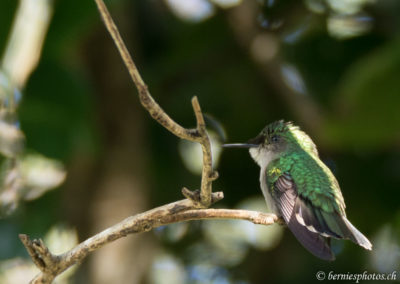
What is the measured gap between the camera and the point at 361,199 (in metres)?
5.66

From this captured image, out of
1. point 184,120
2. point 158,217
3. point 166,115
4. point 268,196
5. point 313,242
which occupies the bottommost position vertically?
point 184,120

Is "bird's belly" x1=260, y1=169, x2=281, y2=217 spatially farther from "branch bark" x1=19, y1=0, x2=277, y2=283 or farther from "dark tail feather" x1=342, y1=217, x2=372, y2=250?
"branch bark" x1=19, y1=0, x2=277, y2=283

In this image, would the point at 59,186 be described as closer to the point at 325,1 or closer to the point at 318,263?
the point at 318,263

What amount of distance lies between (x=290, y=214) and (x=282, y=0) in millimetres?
3162

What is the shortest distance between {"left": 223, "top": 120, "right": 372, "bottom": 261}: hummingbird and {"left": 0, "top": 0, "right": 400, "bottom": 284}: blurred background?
0.90 m

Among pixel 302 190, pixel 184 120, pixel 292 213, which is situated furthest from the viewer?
pixel 184 120

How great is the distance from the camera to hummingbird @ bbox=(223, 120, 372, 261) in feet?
8.25

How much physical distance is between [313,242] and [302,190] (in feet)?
2.76

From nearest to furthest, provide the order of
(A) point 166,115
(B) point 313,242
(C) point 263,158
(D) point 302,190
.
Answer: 1. (A) point 166,115
2. (B) point 313,242
3. (D) point 302,190
4. (C) point 263,158

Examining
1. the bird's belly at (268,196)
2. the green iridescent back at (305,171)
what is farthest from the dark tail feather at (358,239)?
the bird's belly at (268,196)

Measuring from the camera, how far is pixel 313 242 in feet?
7.93

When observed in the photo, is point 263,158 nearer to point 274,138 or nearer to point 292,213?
point 274,138

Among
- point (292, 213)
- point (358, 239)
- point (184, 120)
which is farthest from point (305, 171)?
point (184, 120)

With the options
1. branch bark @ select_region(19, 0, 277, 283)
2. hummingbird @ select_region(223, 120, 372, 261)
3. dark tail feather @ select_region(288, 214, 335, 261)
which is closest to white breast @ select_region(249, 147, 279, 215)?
hummingbird @ select_region(223, 120, 372, 261)
